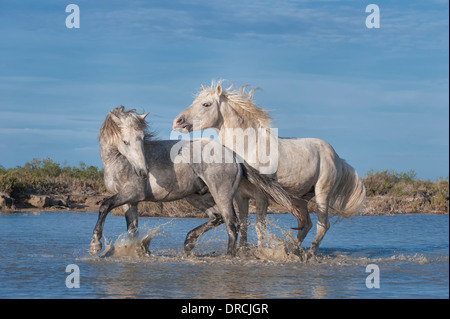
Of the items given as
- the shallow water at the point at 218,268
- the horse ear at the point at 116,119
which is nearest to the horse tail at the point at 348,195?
the shallow water at the point at 218,268

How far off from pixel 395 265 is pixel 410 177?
16.6 meters

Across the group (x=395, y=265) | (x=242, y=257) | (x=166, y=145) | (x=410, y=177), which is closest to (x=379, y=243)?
(x=395, y=265)

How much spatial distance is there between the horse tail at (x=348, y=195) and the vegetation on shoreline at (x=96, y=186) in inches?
283

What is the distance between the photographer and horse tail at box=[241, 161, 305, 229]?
828 centimetres

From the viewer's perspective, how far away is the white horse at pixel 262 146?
27.3 ft

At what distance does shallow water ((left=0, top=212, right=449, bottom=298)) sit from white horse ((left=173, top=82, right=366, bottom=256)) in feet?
2.01

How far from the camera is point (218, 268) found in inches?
292

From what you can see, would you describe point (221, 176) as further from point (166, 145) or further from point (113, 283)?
point (113, 283)

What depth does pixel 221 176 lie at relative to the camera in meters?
8.09

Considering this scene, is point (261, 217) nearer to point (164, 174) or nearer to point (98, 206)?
point (164, 174)

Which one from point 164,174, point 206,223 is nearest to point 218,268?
point 206,223

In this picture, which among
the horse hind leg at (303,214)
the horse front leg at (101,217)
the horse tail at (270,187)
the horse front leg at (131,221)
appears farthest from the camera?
the horse hind leg at (303,214)

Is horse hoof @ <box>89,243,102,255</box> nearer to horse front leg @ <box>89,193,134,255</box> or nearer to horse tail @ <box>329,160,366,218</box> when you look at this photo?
horse front leg @ <box>89,193,134,255</box>

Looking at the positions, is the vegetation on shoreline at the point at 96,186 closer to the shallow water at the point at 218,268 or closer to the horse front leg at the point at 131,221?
the shallow water at the point at 218,268
